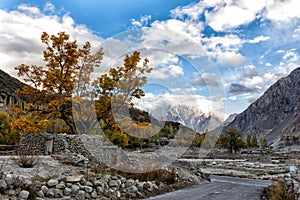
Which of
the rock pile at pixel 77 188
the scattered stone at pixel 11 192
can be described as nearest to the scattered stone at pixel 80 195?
the rock pile at pixel 77 188

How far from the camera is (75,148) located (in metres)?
19.4

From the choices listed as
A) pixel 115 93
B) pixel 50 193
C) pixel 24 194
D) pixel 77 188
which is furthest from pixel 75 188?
pixel 115 93

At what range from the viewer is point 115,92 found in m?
23.4

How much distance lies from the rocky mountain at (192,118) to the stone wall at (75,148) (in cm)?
492

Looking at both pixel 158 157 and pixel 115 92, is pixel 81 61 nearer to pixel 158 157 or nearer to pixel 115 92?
pixel 115 92

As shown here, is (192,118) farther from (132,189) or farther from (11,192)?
(11,192)

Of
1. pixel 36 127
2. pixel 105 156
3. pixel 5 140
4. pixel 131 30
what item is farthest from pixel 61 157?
pixel 5 140

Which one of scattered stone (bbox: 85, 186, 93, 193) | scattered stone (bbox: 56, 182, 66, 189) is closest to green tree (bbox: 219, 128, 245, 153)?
scattered stone (bbox: 85, 186, 93, 193)

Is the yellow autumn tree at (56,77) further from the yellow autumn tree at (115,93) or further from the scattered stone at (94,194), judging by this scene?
the scattered stone at (94,194)

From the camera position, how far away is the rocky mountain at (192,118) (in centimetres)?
1605

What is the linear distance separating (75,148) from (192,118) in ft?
27.6

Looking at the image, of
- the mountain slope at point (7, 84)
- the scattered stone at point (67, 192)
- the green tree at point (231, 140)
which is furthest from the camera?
the mountain slope at point (7, 84)

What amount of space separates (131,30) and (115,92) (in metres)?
8.32

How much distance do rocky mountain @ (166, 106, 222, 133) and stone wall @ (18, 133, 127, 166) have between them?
492 cm
